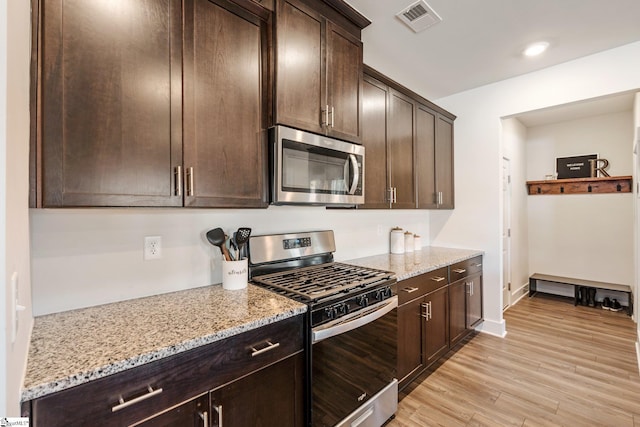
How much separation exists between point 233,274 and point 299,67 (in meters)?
1.24

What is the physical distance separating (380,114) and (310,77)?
888 mm

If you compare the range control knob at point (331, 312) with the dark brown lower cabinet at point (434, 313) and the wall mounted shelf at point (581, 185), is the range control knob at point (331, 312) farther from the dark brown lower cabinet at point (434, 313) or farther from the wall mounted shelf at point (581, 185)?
the wall mounted shelf at point (581, 185)

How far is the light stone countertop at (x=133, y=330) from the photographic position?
0.85 meters

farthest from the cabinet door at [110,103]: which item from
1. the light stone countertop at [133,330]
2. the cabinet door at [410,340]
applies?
the cabinet door at [410,340]

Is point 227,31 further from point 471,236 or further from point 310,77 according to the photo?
point 471,236

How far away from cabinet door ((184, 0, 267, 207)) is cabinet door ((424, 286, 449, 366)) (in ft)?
5.47

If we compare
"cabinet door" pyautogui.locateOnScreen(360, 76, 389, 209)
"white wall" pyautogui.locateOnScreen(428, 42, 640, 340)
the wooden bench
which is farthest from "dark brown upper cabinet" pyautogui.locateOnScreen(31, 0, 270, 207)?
the wooden bench

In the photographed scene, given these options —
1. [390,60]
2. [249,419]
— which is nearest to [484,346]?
[249,419]

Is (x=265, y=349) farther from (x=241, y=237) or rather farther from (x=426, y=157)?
(x=426, y=157)

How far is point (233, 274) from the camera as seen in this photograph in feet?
5.38

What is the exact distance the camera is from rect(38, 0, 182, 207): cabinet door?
1.02 metres

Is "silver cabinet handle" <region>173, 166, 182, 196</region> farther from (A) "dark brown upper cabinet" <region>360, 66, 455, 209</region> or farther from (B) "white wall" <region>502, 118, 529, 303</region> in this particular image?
(B) "white wall" <region>502, 118, 529, 303</region>

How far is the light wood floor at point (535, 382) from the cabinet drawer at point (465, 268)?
0.71 meters

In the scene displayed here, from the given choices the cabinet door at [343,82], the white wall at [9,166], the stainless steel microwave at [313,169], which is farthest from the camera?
the cabinet door at [343,82]
